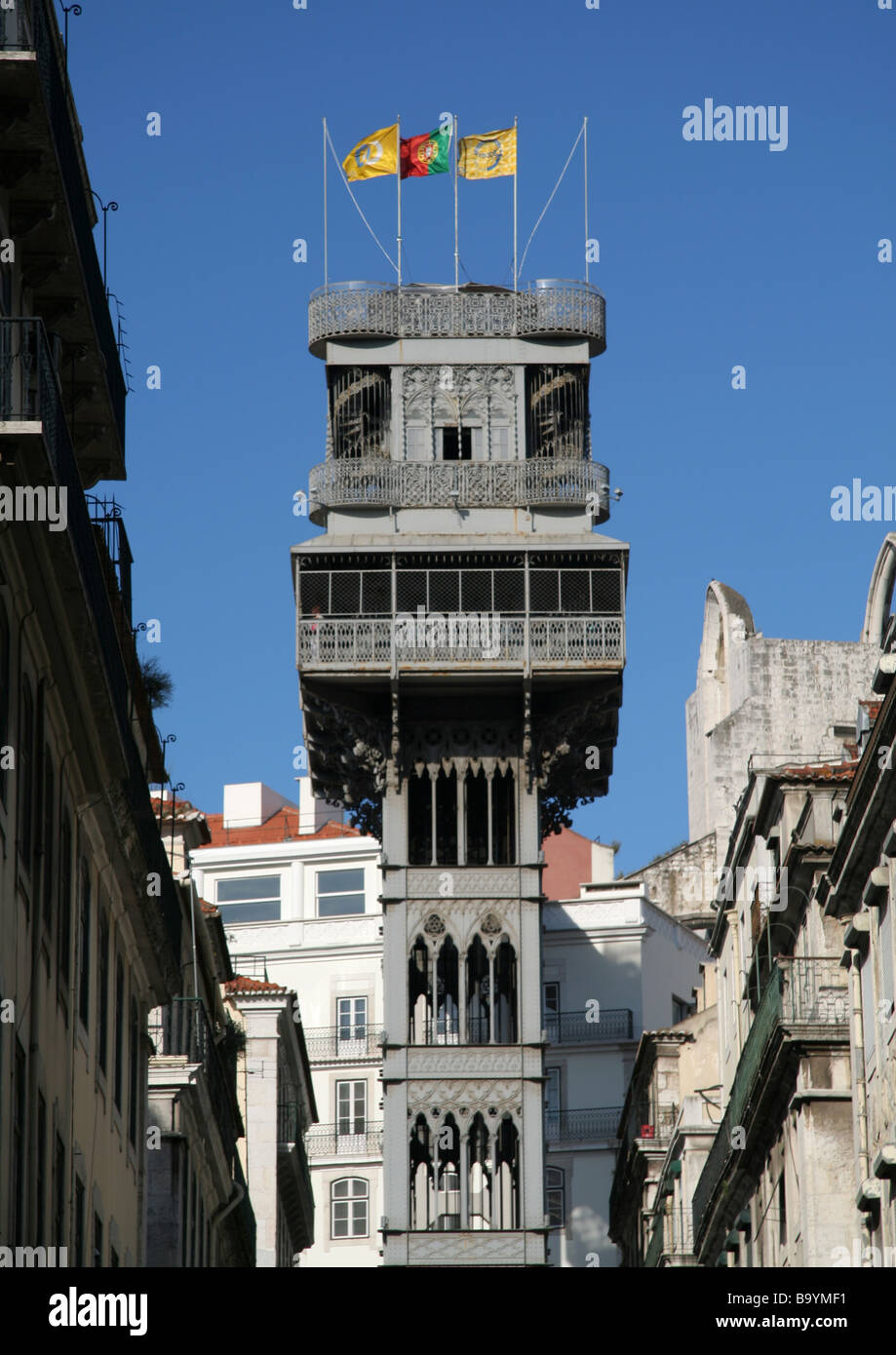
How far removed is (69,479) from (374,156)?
53.0m

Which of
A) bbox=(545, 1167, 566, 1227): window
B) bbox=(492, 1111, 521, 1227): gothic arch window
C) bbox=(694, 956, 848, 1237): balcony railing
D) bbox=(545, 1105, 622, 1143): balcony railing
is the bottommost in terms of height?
bbox=(694, 956, 848, 1237): balcony railing

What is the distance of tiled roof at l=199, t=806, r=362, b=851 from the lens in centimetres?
10244

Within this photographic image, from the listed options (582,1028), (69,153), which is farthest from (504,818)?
(69,153)

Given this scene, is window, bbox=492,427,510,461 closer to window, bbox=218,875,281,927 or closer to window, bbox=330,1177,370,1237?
window, bbox=330,1177,370,1237

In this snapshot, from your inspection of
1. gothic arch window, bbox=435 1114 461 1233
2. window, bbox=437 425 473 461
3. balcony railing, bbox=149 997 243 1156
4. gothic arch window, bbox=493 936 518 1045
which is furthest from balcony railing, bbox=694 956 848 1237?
window, bbox=437 425 473 461

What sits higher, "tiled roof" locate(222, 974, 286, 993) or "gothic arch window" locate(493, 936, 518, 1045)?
"gothic arch window" locate(493, 936, 518, 1045)

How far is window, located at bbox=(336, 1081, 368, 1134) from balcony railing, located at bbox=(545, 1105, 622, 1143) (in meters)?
6.94

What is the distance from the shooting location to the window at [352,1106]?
91625 mm

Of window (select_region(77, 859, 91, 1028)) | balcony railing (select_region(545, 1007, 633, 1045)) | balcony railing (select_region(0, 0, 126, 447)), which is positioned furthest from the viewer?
balcony railing (select_region(545, 1007, 633, 1045))

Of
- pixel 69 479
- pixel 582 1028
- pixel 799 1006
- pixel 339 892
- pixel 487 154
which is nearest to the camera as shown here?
pixel 69 479

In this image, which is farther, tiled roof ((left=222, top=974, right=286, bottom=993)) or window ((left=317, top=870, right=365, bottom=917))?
window ((left=317, top=870, right=365, bottom=917))

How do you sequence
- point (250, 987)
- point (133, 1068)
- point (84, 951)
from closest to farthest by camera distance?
point (84, 951), point (133, 1068), point (250, 987)

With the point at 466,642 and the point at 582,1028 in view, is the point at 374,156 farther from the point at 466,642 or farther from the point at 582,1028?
the point at 582,1028

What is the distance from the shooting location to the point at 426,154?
251 ft
